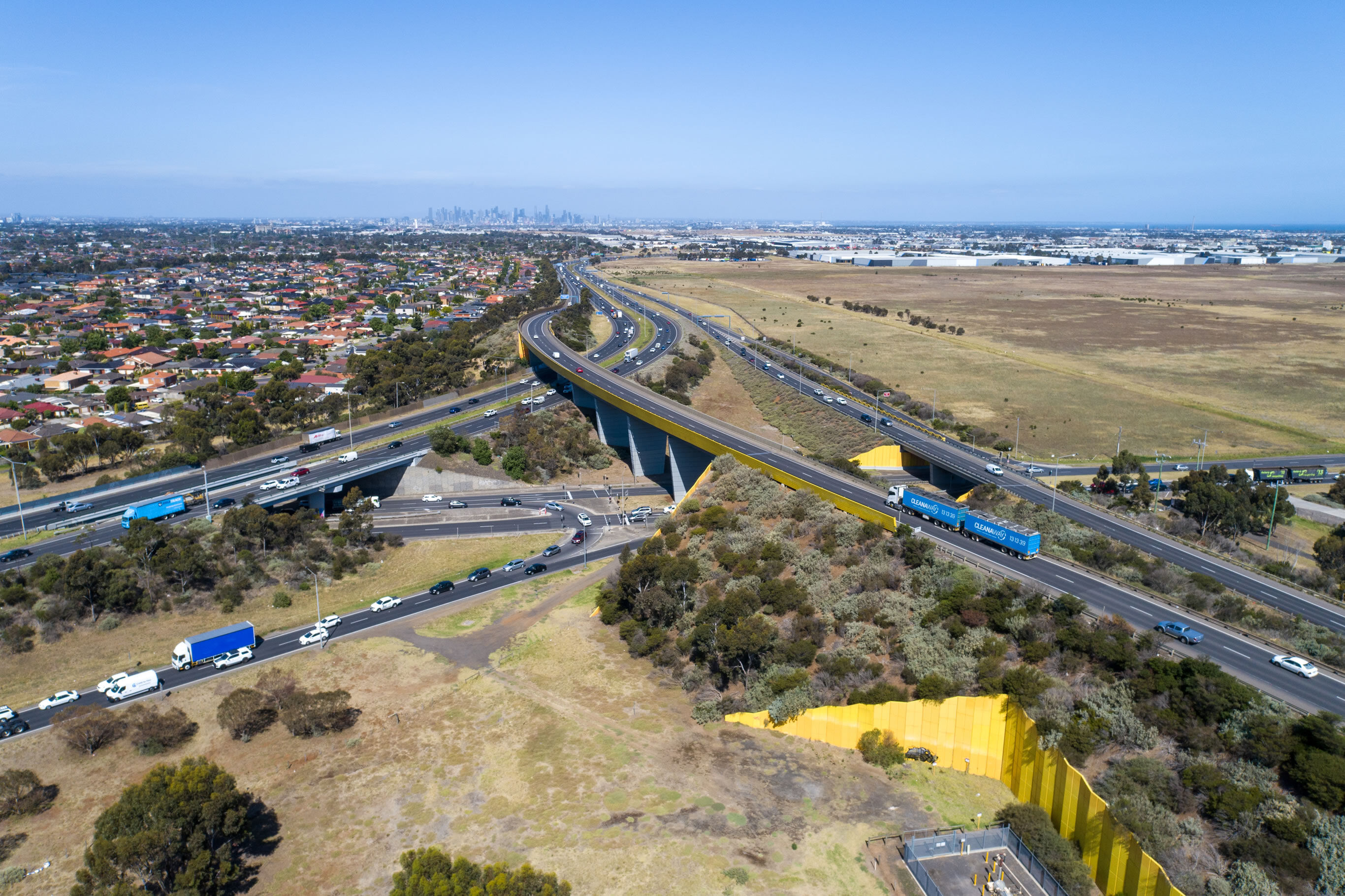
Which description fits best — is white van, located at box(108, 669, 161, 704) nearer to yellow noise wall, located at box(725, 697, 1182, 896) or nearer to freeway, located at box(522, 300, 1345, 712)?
yellow noise wall, located at box(725, 697, 1182, 896)

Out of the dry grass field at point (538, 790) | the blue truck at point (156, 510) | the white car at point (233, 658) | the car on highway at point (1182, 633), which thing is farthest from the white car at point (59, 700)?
the car on highway at point (1182, 633)

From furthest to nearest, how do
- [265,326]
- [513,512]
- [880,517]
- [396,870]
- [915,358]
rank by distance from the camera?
1. [265,326]
2. [915,358]
3. [513,512]
4. [880,517]
5. [396,870]

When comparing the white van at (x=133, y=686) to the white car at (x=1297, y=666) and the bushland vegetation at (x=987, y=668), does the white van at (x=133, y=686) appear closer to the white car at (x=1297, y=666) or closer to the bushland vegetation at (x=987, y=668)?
the bushland vegetation at (x=987, y=668)

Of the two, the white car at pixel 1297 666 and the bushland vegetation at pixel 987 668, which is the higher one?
the white car at pixel 1297 666

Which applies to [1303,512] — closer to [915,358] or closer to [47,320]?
[915,358]

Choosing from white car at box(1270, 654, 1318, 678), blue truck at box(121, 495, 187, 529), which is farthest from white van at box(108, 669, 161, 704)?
white car at box(1270, 654, 1318, 678)

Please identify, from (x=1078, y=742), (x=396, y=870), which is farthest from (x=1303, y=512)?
(x=396, y=870)
